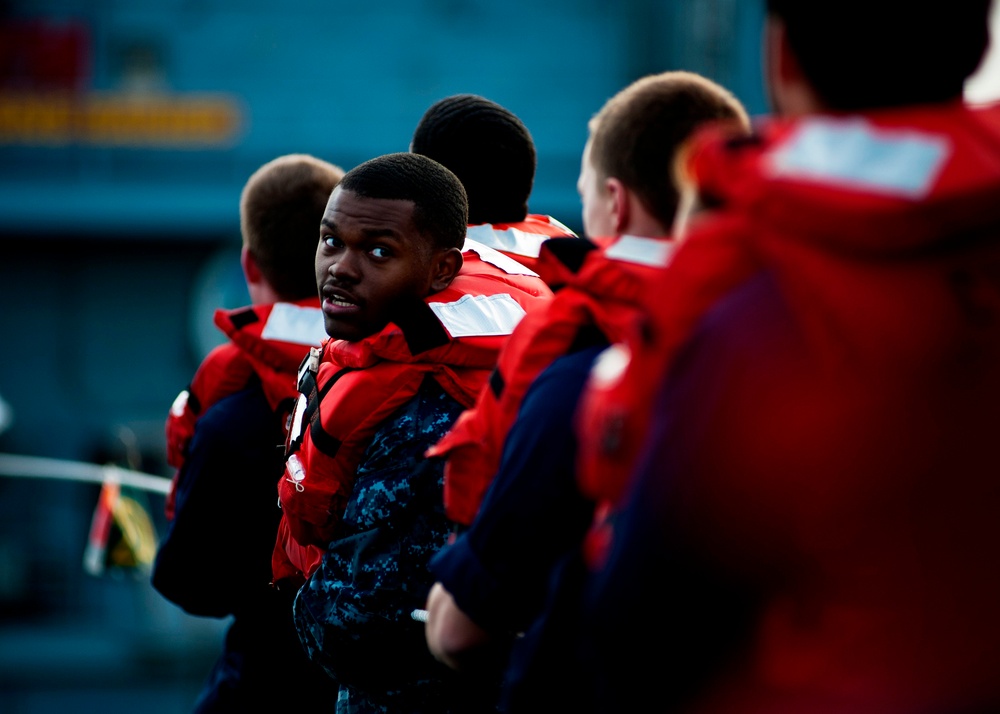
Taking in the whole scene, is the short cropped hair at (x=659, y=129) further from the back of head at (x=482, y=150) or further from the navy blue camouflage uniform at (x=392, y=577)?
the back of head at (x=482, y=150)

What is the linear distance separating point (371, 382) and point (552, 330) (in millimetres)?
570

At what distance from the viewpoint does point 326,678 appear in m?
2.62

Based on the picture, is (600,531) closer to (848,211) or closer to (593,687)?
(593,687)

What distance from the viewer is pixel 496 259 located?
2.32m

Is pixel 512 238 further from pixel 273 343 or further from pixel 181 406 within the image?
pixel 181 406

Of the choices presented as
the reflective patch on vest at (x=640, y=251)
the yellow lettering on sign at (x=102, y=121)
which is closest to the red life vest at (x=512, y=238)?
the reflective patch on vest at (x=640, y=251)

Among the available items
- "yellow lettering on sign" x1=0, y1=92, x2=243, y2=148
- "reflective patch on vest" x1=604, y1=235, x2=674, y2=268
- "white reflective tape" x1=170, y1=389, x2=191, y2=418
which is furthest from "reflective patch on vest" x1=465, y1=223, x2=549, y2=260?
"yellow lettering on sign" x1=0, y1=92, x2=243, y2=148

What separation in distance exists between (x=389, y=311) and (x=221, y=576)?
0.77 metres

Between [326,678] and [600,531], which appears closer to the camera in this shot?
[600,531]

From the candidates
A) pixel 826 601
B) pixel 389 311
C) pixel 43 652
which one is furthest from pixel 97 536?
pixel 43 652

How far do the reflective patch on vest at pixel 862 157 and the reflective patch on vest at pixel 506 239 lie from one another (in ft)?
4.58

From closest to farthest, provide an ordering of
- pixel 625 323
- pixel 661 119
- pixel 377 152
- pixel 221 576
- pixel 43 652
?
pixel 625 323
pixel 661 119
pixel 221 576
pixel 43 652
pixel 377 152

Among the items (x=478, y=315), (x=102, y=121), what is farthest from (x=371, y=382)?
(x=102, y=121)

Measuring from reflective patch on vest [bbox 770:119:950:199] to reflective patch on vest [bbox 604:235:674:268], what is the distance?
0.35m
